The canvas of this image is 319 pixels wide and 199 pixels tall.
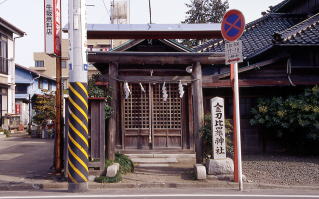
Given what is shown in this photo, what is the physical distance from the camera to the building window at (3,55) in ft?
79.8

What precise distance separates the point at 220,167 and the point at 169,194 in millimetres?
2201

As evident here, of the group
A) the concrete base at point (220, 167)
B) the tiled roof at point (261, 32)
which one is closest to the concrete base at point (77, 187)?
the concrete base at point (220, 167)

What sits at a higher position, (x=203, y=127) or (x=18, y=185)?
(x=203, y=127)

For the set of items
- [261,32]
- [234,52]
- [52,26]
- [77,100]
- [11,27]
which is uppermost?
[11,27]

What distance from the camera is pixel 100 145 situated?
31.8ft

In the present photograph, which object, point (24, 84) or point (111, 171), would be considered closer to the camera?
point (111, 171)

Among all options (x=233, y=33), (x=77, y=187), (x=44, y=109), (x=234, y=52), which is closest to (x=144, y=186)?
(x=77, y=187)

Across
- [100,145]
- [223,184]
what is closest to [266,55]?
[223,184]

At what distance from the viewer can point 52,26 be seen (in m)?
9.97

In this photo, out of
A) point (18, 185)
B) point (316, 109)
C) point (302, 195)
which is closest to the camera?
point (302, 195)

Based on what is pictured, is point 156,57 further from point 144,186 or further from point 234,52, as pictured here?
point 144,186

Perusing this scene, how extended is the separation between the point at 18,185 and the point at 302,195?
7233 millimetres

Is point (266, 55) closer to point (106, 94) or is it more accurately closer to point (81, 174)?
point (106, 94)

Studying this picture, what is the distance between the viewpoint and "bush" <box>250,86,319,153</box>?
11945mm
